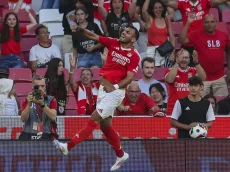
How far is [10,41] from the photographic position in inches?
664

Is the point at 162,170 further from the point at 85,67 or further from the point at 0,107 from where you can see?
the point at 85,67

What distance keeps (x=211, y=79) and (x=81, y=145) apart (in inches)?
161

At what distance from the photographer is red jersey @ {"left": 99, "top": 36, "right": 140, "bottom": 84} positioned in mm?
13289

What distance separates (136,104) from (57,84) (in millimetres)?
1190

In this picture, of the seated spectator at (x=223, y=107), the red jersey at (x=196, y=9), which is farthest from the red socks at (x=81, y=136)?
the red jersey at (x=196, y=9)

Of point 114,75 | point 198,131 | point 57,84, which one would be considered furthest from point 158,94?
point 114,75

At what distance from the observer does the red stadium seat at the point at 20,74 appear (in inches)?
644

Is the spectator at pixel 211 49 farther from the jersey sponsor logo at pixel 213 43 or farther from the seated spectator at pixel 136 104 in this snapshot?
the seated spectator at pixel 136 104

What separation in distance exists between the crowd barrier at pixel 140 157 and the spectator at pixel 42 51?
3894 mm

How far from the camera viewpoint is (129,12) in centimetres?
1741

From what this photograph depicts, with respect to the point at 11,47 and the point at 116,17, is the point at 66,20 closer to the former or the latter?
the point at 116,17

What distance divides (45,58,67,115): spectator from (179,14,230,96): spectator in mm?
2541

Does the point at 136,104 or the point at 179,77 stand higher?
the point at 179,77

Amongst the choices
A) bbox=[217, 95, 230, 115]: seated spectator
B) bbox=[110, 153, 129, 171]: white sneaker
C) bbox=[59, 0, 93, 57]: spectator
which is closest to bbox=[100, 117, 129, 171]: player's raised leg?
bbox=[110, 153, 129, 171]: white sneaker
